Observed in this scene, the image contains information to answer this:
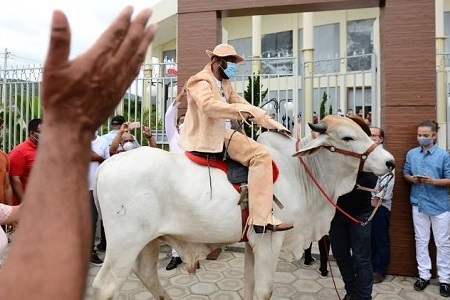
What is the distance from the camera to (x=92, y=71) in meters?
0.78

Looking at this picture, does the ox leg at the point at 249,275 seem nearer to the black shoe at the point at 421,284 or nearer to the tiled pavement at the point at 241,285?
the tiled pavement at the point at 241,285

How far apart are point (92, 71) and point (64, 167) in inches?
7.6

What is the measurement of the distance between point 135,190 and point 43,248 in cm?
242

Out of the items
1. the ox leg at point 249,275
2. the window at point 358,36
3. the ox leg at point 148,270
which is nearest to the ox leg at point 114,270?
the ox leg at point 148,270

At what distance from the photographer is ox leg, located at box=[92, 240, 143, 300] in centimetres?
296

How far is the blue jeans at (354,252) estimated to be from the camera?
3.55 meters

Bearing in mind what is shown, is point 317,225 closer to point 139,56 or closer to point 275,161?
point 275,161

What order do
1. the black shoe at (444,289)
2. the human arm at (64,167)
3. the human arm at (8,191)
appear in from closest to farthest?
the human arm at (64,167) < the black shoe at (444,289) < the human arm at (8,191)

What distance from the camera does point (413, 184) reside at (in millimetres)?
4641

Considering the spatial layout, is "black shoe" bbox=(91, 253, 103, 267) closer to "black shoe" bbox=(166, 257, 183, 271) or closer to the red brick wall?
"black shoe" bbox=(166, 257, 183, 271)

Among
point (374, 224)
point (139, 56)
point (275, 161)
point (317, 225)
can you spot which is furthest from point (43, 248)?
point (374, 224)

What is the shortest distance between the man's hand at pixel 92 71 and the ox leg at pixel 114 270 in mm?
2332

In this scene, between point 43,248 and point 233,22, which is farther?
point 233,22

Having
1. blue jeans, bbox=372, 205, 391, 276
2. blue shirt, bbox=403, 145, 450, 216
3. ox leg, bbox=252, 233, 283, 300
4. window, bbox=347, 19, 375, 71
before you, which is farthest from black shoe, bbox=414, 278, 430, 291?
window, bbox=347, 19, 375, 71
